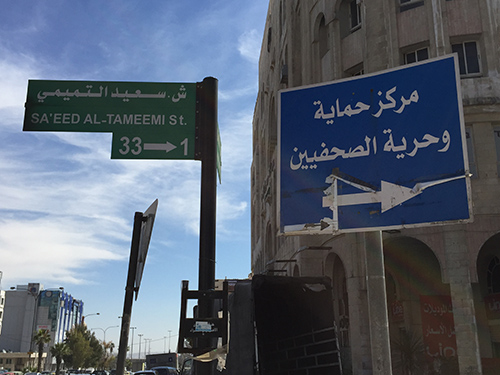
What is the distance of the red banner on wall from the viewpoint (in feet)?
68.4

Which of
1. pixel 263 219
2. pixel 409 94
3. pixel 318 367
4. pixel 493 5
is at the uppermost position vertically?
pixel 493 5

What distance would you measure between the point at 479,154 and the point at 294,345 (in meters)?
11.2

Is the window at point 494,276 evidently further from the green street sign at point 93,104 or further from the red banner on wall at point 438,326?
the green street sign at point 93,104

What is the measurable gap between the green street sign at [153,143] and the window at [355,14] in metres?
19.9

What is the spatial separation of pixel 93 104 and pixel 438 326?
1900 centimetres

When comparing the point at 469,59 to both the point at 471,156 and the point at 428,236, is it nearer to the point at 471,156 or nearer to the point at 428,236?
the point at 471,156

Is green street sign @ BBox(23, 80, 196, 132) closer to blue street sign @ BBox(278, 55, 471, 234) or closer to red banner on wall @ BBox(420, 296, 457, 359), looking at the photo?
blue street sign @ BBox(278, 55, 471, 234)

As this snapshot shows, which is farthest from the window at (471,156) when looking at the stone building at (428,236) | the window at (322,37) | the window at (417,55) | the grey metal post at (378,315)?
the grey metal post at (378,315)

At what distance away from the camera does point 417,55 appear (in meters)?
21.7

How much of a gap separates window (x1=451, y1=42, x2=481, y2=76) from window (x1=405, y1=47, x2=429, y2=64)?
3.87ft

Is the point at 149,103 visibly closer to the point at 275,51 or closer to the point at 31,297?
the point at 275,51

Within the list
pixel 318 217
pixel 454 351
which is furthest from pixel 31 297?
pixel 318 217

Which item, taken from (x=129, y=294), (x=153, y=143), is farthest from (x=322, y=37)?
(x=129, y=294)

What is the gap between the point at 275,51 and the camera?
127 feet
